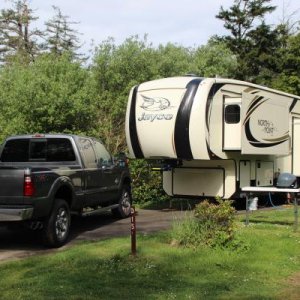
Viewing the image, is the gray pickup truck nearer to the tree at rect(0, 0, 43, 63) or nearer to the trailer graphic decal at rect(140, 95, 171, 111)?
the trailer graphic decal at rect(140, 95, 171, 111)

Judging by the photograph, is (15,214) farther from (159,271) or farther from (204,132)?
(204,132)

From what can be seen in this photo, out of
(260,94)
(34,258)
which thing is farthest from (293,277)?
(260,94)

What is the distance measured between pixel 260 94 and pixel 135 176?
15.6ft

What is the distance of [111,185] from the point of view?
1248 centimetres

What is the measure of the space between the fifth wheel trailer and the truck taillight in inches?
215

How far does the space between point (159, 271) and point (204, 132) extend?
6602 millimetres

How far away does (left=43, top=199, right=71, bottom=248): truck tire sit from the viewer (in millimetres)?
9352

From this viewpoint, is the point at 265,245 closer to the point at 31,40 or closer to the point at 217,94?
the point at 217,94

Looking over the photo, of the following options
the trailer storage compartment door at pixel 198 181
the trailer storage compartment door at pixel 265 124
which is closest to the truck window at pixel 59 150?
the trailer storage compartment door at pixel 198 181

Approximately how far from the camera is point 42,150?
1121 centimetres

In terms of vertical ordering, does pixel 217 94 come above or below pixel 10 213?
above

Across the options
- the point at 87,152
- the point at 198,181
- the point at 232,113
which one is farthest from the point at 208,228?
the point at 198,181

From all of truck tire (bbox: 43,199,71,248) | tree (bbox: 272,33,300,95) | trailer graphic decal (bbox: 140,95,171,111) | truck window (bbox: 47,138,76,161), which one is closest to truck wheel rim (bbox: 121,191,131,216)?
trailer graphic decal (bbox: 140,95,171,111)

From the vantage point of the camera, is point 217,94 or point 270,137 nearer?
point 217,94
